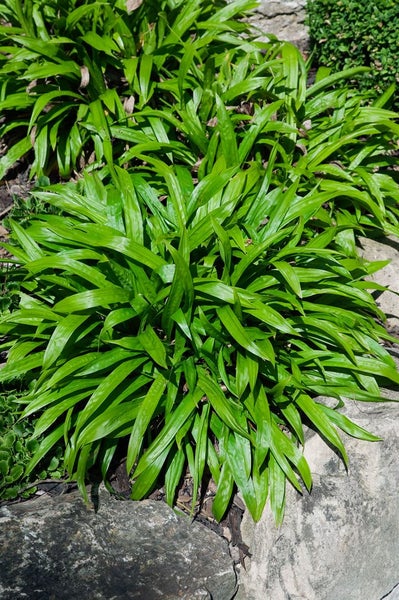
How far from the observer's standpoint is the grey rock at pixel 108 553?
8.36 feet

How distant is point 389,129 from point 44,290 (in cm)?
243

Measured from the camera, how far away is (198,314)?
319 cm

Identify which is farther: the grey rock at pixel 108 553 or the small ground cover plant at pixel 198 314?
the small ground cover plant at pixel 198 314

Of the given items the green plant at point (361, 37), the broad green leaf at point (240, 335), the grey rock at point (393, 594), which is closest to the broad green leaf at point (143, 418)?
the broad green leaf at point (240, 335)

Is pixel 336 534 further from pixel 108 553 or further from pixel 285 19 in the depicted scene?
pixel 285 19

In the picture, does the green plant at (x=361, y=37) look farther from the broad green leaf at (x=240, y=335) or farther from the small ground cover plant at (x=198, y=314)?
the broad green leaf at (x=240, y=335)

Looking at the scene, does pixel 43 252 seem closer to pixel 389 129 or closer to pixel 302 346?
pixel 302 346

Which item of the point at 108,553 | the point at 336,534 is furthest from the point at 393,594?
the point at 108,553

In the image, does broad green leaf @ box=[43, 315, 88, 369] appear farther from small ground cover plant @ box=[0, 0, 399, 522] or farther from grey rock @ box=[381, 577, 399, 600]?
grey rock @ box=[381, 577, 399, 600]

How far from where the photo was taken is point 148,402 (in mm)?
2934

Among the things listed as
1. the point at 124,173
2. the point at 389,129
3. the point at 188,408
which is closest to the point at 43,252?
the point at 124,173

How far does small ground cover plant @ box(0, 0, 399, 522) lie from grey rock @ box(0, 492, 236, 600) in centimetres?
12

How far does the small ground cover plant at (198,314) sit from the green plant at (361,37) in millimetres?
918

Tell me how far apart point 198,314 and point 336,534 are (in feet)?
3.78
